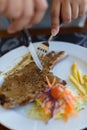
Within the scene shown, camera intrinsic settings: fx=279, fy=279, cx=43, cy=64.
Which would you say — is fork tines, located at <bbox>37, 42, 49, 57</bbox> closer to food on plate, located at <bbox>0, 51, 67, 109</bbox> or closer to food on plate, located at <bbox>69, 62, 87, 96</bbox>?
food on plate, located at <bbox>0, 51, 67, 109</bbox>

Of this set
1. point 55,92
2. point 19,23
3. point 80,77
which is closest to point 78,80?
point 80,77

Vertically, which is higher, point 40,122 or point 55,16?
point 55,16

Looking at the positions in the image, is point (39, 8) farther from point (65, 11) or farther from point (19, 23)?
point (65, 11)

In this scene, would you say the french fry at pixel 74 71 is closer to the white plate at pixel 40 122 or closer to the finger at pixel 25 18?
the white plate at pixel 40 122

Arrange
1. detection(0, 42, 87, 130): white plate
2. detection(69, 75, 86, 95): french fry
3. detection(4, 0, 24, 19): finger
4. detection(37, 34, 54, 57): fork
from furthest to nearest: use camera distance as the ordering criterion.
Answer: detection(37, 34, 54, 57): fork
detection(69, 75, 86, 95): french fry
detection(0, 42, 87, 130): white plate
detection(4, 0, 24, 19): finger

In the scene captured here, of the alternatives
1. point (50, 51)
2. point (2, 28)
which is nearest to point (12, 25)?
point (50, 51)

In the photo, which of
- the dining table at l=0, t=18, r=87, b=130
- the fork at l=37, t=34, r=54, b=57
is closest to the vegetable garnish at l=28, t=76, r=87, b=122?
the fork at l=37, t=34, r=54, b=57
